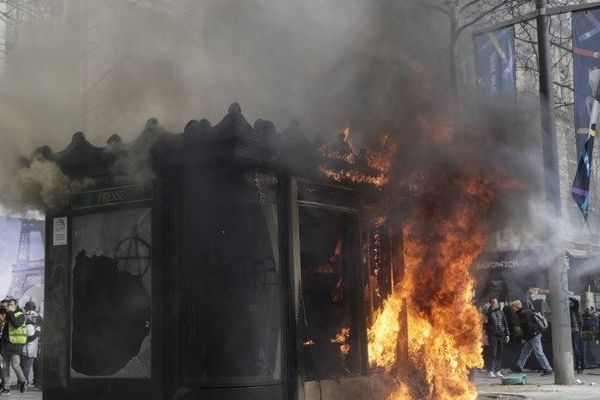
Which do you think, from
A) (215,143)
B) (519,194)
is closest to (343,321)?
(215,143)

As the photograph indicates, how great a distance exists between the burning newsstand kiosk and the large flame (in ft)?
3.97

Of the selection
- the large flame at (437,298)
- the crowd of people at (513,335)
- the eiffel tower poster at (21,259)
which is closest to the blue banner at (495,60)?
the crowd of people at (513,335)

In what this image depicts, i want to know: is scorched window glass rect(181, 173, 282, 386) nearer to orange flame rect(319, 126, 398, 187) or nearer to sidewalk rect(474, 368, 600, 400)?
orange flame rect(319, 126, 398, 187)

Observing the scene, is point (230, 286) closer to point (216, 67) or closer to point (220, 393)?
point (220, 393)

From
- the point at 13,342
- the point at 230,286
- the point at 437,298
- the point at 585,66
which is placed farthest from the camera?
the point at 585,66

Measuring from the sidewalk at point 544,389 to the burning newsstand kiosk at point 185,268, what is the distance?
149 inches

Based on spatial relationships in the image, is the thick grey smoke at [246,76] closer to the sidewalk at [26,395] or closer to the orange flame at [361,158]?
the orange flame at [361,158]

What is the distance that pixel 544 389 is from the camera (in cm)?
1091

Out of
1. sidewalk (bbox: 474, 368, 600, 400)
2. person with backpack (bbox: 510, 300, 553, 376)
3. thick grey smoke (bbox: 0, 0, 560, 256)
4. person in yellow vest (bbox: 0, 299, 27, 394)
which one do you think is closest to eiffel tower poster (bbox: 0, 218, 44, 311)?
person in yellow vest (bbox: 0, 299, 27, 394)

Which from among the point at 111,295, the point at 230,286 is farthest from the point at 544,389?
the point at 111,295

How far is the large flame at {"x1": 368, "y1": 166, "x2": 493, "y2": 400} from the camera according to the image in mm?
8367

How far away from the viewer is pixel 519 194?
10.1 m

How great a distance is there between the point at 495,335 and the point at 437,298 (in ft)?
20.0

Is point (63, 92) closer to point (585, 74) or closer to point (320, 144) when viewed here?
point (320, 144)
